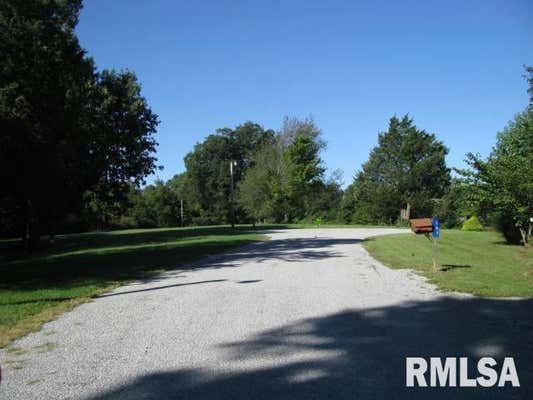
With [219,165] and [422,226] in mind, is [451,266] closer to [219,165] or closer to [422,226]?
[422,226]

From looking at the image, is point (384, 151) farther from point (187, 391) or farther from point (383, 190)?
point (187, 391)

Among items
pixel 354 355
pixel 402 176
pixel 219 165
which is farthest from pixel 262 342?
pixel 219 165

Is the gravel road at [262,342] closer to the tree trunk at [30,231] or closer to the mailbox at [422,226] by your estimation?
the mailbox at [422,226]

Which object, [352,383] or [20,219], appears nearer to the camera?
[352,383]

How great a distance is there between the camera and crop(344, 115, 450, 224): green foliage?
58594 millimetres

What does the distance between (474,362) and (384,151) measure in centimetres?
5963

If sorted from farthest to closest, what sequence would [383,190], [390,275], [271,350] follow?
[383,190], [390,275], [271,350]

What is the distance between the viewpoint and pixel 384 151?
6209cm

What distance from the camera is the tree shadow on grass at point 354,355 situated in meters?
4.10

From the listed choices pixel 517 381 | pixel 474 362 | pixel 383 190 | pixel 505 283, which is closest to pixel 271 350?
pixel 474 362

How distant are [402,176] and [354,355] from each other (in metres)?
57.1

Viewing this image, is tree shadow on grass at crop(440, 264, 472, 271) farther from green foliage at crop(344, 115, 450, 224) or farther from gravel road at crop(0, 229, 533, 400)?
green foliage at crop(344, 115, 450, 224)

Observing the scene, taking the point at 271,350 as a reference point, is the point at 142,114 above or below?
above

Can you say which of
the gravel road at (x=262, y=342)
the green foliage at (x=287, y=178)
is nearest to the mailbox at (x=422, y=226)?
the gravel road at (x=262, y=342)
